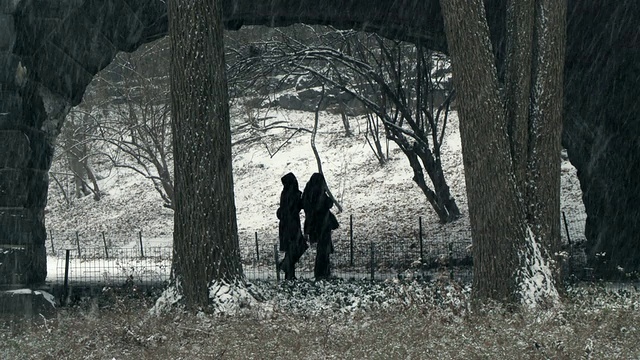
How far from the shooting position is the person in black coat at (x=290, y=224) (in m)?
14.7

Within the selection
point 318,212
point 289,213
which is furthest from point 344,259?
A: point 289,213

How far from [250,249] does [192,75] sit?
16.7m

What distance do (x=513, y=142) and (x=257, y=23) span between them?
596 cm

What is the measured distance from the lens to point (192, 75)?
31.4 ft

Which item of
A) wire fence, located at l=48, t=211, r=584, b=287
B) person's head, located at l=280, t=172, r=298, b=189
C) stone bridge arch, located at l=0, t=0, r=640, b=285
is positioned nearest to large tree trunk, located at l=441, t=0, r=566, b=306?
stone bridge arch, located at l=0, t=0, r=640, b=285

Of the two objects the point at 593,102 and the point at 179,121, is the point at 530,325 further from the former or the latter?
the point at 593,102

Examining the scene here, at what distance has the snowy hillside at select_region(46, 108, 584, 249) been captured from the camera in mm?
27156

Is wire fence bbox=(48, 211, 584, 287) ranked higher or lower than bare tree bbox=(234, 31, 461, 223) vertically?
lower

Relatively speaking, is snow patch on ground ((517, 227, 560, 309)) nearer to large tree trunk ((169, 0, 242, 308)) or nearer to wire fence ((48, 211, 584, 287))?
large tree trunk ((169, 0, 242, 308))

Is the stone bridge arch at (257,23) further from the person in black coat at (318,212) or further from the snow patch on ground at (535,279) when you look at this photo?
the snow patch on ground at (535,279)

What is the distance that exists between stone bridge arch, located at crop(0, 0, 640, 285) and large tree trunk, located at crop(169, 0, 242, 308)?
2916 mm

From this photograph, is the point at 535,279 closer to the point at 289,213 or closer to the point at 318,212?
the point at 318,212

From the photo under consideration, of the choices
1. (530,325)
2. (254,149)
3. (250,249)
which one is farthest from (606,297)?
(254,149)

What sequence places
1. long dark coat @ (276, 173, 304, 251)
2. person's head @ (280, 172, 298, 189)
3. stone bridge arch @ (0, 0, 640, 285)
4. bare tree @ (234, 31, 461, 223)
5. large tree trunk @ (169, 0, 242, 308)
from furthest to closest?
bare tree @ (234, 31, 461, 223)
person's head @ (280, 172, 298, 189)
long dark coat @ (276, 173, 304, 251)
stone bridge arch @ (0, 0, 640, 285)
large tree trunk @ (169, 0, 242, 308)
